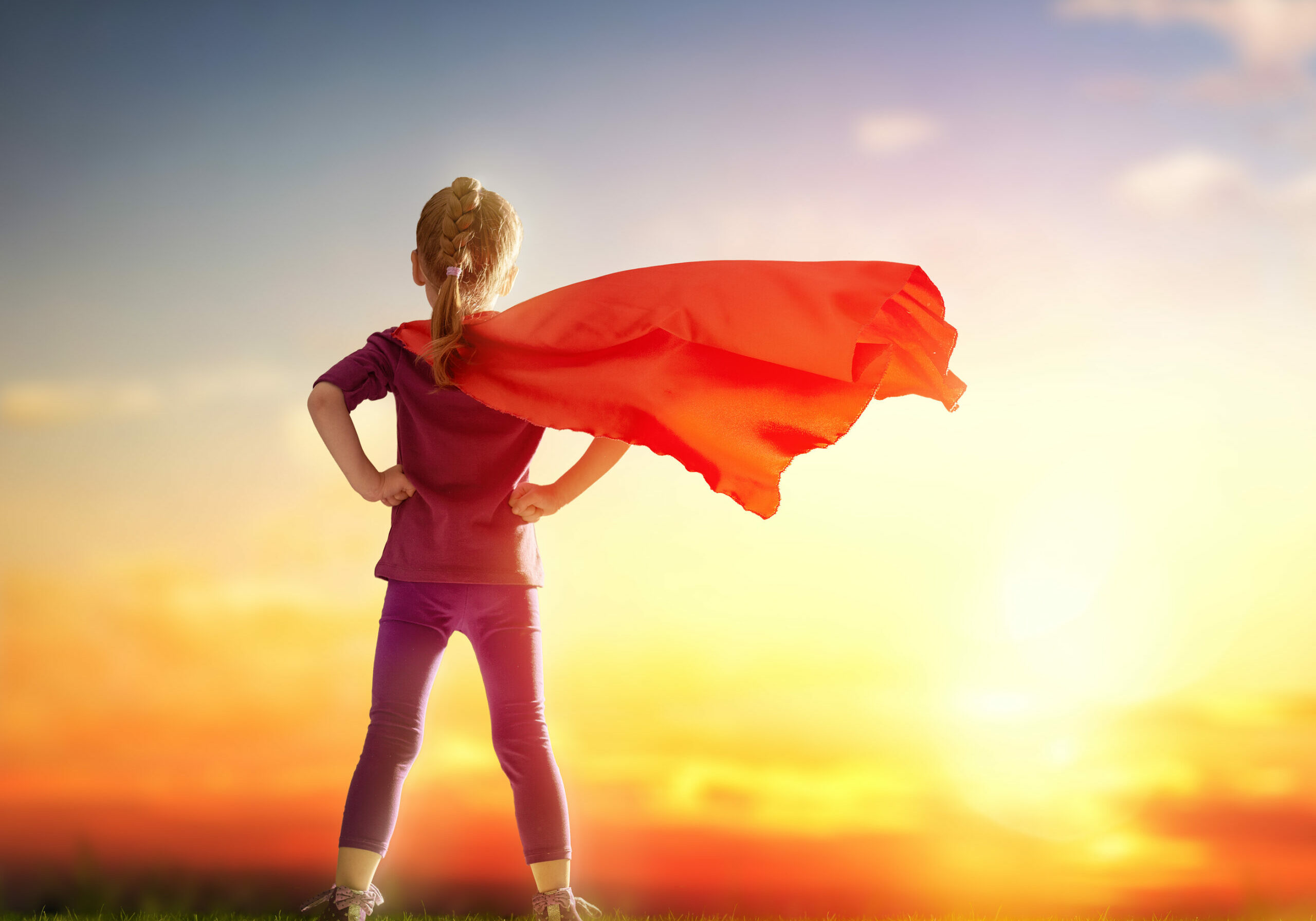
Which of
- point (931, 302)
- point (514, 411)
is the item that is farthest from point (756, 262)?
point (514, 411)

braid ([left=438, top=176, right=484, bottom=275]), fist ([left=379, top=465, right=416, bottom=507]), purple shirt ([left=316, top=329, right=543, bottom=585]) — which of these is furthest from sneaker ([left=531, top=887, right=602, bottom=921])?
braid ([left=438, top=176, right=484, bottom=275])

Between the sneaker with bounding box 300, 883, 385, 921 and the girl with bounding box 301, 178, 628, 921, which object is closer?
the sneaker with bounding box 300, 883, 385, 921

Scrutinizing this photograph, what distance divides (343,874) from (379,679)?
43cm

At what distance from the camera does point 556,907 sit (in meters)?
2.41

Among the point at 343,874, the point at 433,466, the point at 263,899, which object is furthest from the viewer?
the point at 263,899

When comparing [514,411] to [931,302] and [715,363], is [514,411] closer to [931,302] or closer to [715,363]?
[715,363]

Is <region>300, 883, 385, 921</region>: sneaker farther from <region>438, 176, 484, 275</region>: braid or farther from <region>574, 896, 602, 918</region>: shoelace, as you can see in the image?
<region>438, 176, 484, 275</region>: braid

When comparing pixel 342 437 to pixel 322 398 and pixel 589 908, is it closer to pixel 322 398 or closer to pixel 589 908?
pixel 322 398

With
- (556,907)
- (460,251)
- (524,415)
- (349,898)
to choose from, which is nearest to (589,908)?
(556,907)

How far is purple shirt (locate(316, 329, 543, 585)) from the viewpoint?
8.11 ft

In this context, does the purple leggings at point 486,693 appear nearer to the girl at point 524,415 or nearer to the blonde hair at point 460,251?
the girl at point 524,415

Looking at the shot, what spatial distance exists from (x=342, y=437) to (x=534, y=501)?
49cm

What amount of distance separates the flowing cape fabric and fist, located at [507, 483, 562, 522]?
184mm

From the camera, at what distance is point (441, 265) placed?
8.16 ft
